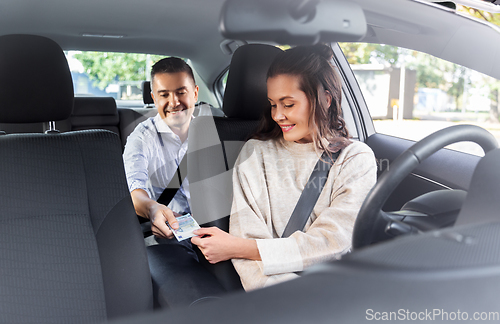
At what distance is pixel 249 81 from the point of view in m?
1.52

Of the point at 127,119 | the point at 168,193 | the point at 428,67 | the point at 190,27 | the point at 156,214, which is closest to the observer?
the point at 428,67

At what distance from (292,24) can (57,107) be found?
0.85 meters

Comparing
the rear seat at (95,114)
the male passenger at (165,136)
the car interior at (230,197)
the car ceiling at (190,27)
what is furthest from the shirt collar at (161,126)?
the rear seat at (95,114)

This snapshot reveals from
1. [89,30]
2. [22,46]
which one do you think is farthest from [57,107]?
[89,30]

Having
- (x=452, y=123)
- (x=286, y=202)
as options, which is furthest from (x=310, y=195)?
(x=452, y=123)

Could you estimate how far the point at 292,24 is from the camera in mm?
862

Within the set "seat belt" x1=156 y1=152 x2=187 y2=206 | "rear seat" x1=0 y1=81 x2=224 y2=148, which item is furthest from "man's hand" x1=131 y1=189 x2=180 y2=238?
"rear seat" x1=0 y1=81 x2=224 y2=148

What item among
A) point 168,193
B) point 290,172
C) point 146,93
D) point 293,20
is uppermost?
point 293,20

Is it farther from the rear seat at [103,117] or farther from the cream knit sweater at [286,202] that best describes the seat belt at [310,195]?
the rear seat at [103,117]

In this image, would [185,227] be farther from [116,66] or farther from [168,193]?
Answer: [116,66]

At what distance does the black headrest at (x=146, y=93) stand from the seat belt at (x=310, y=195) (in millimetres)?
1292

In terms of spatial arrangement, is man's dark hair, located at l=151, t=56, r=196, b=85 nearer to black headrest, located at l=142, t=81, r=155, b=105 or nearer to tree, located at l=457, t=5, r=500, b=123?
black headrest, located at l=142, t=81, r=155, b=105

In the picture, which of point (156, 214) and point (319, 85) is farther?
point (156, 214)

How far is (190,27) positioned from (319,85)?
3.12 ft
